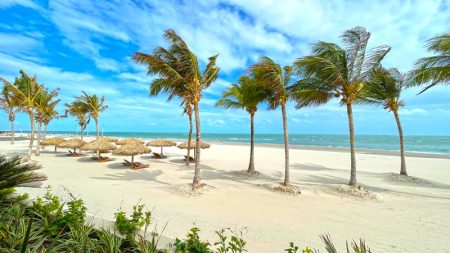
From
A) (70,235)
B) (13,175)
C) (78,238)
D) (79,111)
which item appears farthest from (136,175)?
(79,111)

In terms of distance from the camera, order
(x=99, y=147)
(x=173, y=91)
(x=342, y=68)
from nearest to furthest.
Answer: (x=342, y=68)
(x=173, y=91)
(x=99, y=147)

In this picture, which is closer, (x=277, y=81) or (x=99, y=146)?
(x=277, y=81)

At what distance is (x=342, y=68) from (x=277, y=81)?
7.90 ft

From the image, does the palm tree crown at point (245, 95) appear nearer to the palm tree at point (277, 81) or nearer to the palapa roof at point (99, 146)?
the palm tree at point (277, 81)

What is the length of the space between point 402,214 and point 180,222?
6.26m

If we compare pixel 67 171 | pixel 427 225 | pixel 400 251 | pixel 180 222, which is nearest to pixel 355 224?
pixel 400 251

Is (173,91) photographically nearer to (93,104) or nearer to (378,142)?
(93,104)

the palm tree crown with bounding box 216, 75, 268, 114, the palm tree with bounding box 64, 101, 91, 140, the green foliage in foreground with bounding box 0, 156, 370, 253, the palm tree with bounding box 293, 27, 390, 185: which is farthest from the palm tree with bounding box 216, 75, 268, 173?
the palm tree with bounding box 64, 101, 91, 140

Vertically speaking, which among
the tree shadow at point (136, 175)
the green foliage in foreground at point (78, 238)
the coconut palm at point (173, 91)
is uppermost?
the coconut palm at point (173, 91)

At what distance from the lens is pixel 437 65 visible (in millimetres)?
8055

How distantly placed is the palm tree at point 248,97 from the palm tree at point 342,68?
1822 mm

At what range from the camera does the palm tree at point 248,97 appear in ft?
35.3

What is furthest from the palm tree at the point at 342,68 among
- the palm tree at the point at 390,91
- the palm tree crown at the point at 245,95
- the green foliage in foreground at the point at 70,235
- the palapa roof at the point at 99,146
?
the palapa roof at the point at 99,146

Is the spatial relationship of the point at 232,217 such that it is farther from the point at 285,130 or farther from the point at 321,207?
the point at 285,130
